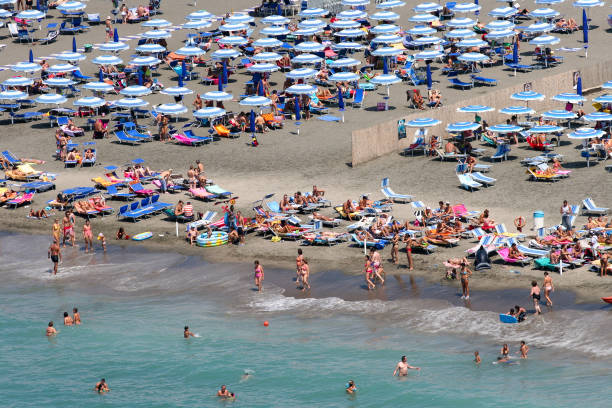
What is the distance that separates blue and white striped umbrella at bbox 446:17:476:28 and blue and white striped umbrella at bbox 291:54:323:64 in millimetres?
8599

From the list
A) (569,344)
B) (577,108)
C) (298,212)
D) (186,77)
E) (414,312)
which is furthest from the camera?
(186,77)

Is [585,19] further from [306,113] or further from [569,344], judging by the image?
[569,344]

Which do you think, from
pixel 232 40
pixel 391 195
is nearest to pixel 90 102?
pixel 232 40

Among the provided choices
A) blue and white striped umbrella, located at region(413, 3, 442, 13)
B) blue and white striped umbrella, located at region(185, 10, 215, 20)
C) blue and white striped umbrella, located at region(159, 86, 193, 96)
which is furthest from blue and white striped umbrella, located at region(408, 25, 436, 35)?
blue and white striped umbrella, located at region(159, 86, 193, 96)

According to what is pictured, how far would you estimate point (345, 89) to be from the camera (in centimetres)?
5922

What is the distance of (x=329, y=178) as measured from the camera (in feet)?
159

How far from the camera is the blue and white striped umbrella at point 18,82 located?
2296 inches

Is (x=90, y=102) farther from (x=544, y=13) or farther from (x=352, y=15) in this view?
(x=544, y=13)

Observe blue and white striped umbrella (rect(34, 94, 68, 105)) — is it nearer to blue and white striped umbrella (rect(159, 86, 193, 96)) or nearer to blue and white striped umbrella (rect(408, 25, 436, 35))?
blue and white striped umbrella (rect(159, 86, 193, 96))

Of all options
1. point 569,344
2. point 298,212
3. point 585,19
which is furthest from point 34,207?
point 585,19

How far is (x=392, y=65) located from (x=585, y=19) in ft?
37.1

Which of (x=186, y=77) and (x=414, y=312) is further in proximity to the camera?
(x=186, y=77)

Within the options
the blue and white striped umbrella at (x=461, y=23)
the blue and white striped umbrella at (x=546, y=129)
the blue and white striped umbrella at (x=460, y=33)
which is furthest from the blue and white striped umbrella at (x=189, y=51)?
the blue and white striped umbrella at (x=546, y=129)

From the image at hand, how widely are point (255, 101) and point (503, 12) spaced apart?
62.3 ft
